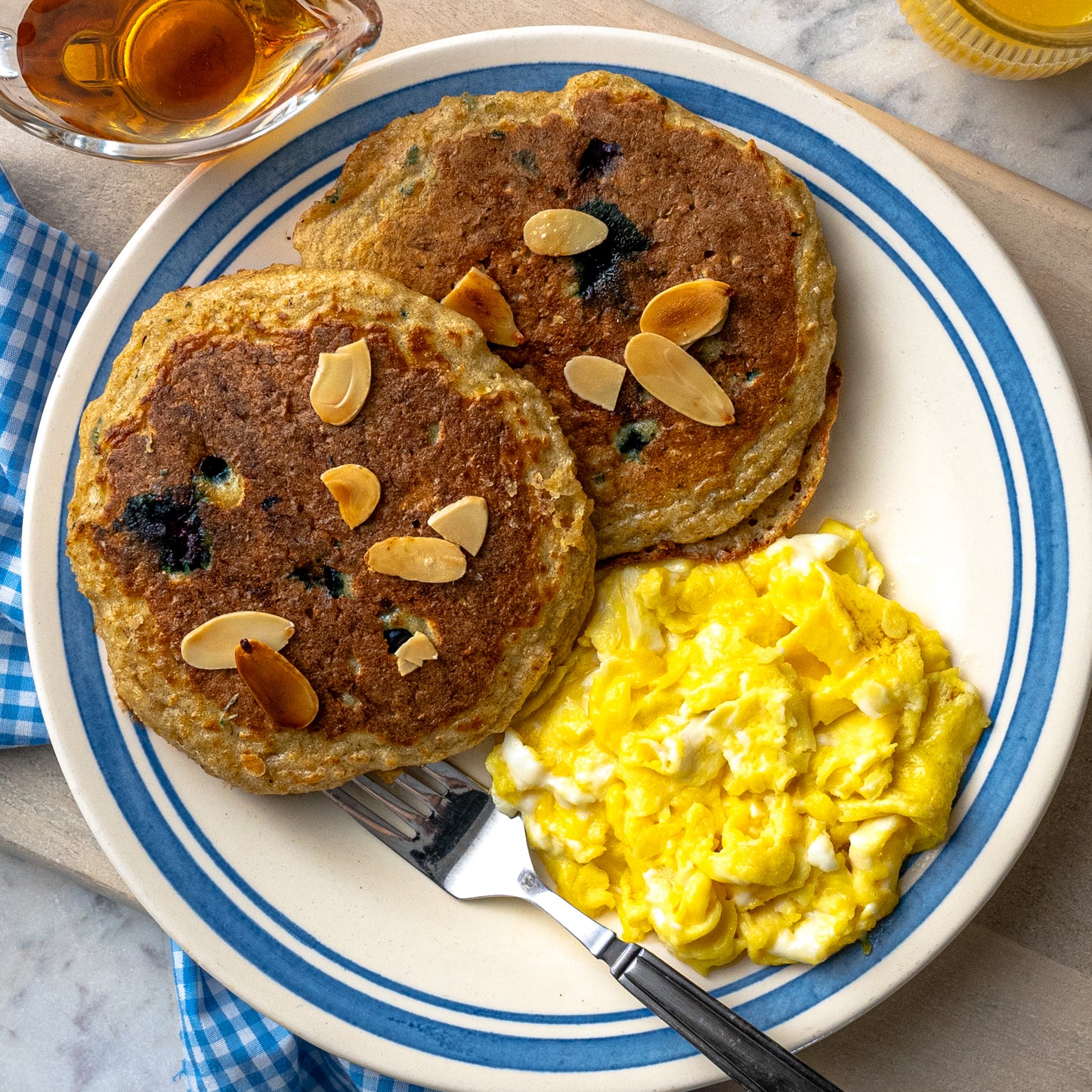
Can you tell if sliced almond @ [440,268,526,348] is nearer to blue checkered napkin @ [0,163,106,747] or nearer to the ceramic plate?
the ceramic plate

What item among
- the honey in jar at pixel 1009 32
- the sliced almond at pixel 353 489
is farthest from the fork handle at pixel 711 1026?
the honey in jar at pixel 1009 32

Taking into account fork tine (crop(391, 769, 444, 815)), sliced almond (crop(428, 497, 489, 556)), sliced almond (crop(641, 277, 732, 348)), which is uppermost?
sliced almond (crop(641, 277, 732, 348))

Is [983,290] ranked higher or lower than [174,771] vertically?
higher

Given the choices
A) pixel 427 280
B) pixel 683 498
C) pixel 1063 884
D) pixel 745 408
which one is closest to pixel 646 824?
pixel 683 498

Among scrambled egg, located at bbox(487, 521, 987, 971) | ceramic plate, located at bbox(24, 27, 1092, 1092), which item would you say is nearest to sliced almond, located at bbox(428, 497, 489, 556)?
scrambled egg, located at bbox(487, 521, 987, 971)

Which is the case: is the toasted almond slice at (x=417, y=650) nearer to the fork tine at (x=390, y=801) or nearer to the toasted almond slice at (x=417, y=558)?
the toasted almond slice at (x=417, y=558)

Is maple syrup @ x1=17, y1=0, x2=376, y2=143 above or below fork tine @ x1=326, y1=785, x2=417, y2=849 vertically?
above

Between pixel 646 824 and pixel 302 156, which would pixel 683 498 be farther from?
pixel 302 156
